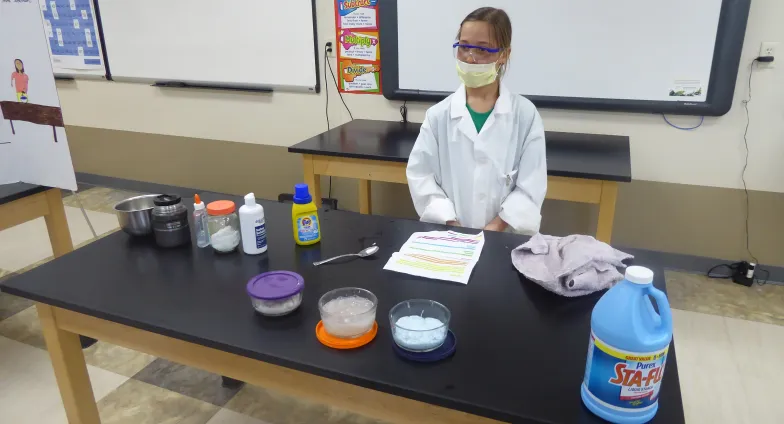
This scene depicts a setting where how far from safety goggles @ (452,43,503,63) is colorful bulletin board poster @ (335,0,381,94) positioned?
4.62ft

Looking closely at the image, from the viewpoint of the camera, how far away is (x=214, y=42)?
3.36 m

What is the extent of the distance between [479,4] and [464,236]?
1.75 metres

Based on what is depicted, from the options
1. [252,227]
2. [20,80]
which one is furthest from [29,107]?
[252,227]

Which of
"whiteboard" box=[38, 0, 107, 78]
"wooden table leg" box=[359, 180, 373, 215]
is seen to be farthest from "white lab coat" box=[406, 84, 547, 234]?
"whiteboard" box=[38, 0, 107, 78]

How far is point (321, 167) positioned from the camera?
262 centimetres

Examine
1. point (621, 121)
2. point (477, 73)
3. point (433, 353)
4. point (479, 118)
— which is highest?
point (477, 73)

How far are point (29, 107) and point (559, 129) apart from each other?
7.97 ft

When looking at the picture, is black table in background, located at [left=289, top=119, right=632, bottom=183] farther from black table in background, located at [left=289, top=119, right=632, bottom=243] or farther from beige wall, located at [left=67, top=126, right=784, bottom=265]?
beige wall, located at [left=67, top=126, right=784, bottom=265]

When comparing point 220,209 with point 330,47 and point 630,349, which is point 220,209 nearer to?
point 630,349

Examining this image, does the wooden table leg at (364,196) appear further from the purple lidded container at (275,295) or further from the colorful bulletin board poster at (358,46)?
the purple lidded container at (275,295)

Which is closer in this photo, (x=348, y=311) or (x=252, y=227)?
(x=348, y=311)

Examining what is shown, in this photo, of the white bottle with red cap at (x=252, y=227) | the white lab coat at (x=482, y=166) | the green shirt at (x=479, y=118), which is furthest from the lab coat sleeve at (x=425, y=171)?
the white bottle with red cap at (x=252, y=227)

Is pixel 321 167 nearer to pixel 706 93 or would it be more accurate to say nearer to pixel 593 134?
pixel 593 134

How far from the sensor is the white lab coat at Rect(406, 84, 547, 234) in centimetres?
169
